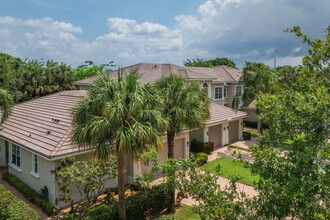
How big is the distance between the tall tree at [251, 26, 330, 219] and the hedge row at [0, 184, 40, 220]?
938 cm

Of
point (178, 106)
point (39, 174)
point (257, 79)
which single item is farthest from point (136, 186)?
point (257, 79)

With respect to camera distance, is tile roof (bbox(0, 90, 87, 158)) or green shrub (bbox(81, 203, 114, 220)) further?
tile roof (bbox(0, 90, 87, 158))

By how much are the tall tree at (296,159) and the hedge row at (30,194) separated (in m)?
10.4

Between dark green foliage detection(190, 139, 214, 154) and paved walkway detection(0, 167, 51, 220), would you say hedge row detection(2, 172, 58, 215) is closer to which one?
paved walkway detection(0, 167, 51, 220)

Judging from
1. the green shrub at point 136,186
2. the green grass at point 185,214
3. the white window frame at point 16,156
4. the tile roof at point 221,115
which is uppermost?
the tile roof at point 221,115

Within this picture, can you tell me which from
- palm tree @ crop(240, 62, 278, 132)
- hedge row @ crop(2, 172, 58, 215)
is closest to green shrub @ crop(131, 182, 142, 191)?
hedge row @ crop(2, 172, 58, 215)

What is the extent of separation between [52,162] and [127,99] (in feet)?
19.4

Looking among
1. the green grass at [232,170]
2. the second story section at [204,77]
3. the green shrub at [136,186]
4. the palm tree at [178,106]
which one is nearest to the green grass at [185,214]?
the palm tree at [178,106]

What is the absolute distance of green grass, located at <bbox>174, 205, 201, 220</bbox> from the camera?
11.4 meters

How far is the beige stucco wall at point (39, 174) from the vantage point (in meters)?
12.0

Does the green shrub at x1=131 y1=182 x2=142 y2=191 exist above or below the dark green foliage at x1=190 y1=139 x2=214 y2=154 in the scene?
below

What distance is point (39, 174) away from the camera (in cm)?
1299

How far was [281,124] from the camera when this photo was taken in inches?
200

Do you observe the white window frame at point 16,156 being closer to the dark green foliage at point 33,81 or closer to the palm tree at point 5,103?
the palm tree at point 5,103
